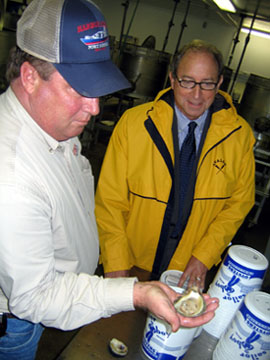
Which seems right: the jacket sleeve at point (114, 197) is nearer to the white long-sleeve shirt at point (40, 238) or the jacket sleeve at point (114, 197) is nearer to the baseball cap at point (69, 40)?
the white long-sleeve shirt at point (40, 238)

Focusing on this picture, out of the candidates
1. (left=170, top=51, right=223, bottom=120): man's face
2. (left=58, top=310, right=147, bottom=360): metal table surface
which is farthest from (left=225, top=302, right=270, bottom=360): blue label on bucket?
(left=170, top=51, right=223, bottom=120): man's face

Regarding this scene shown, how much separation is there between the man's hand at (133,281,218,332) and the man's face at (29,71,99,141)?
51 cm

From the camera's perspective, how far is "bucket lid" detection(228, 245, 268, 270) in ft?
2.50

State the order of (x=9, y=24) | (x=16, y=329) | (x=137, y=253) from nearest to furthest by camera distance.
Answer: (x=16, y=329), (x=137, y=253), (x=9, y=24)

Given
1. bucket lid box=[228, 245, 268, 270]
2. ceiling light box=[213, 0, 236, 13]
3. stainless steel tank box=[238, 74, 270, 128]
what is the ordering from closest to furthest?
bucket lid box=[228, 245, 268, 270] < ceiling light box=[213, 0, 236, 13] < stainless steel tank box=[238, 74, 270, 128]

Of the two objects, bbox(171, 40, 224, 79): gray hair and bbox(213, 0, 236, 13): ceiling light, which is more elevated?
bbox(213, 0, 236, 13): ceiling light

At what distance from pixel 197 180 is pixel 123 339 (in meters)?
0.80

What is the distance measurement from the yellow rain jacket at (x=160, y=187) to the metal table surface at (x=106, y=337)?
383mm

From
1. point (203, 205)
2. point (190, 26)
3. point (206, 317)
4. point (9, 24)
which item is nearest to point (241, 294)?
point (206, 317)

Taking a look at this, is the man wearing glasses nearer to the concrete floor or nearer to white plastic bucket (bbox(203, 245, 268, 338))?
the concrete floor

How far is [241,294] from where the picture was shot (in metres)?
0.79

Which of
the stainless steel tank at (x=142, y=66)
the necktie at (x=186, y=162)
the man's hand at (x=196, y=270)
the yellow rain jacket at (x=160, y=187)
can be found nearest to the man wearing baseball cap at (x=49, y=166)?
the man's hand at (x=196, y=270)

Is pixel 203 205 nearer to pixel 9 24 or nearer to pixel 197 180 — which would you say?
pixel 197 180

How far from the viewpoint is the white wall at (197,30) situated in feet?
30.6
